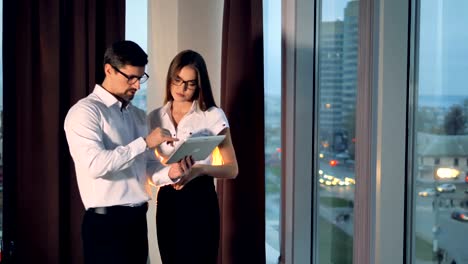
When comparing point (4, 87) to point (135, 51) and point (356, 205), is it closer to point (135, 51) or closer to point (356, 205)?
point (135, 51)

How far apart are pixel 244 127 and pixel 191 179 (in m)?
0.96

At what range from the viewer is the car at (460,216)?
194 cm

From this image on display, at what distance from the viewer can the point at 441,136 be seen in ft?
6.79

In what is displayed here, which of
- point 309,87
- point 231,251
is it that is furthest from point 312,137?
point 231,251

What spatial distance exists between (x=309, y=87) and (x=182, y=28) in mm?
971

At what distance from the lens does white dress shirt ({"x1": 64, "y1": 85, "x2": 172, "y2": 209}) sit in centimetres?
210

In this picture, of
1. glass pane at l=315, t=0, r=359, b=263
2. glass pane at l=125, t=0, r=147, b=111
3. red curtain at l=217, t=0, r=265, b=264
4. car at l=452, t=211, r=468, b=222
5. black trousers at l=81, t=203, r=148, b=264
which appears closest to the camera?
car at l=452, t=211, r=468, b=222

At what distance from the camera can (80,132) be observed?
6.93 feet

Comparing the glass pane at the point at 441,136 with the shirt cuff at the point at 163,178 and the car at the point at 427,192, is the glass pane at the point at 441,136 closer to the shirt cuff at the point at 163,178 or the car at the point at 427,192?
the car at the point at 427,192

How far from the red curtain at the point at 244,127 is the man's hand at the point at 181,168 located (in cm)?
103

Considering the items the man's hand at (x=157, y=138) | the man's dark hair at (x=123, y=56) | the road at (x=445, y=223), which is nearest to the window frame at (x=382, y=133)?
the road at (x=445, y=223)

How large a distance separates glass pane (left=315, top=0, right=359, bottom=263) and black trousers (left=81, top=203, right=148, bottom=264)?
108 cm

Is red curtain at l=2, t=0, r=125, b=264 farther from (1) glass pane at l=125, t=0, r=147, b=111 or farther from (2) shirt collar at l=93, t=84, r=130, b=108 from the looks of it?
(2) shirt collar at l=93, t=84, r=130, b=108

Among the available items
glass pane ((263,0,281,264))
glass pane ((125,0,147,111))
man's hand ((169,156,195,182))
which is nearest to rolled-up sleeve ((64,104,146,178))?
man's hand ((169,156,195,182))
